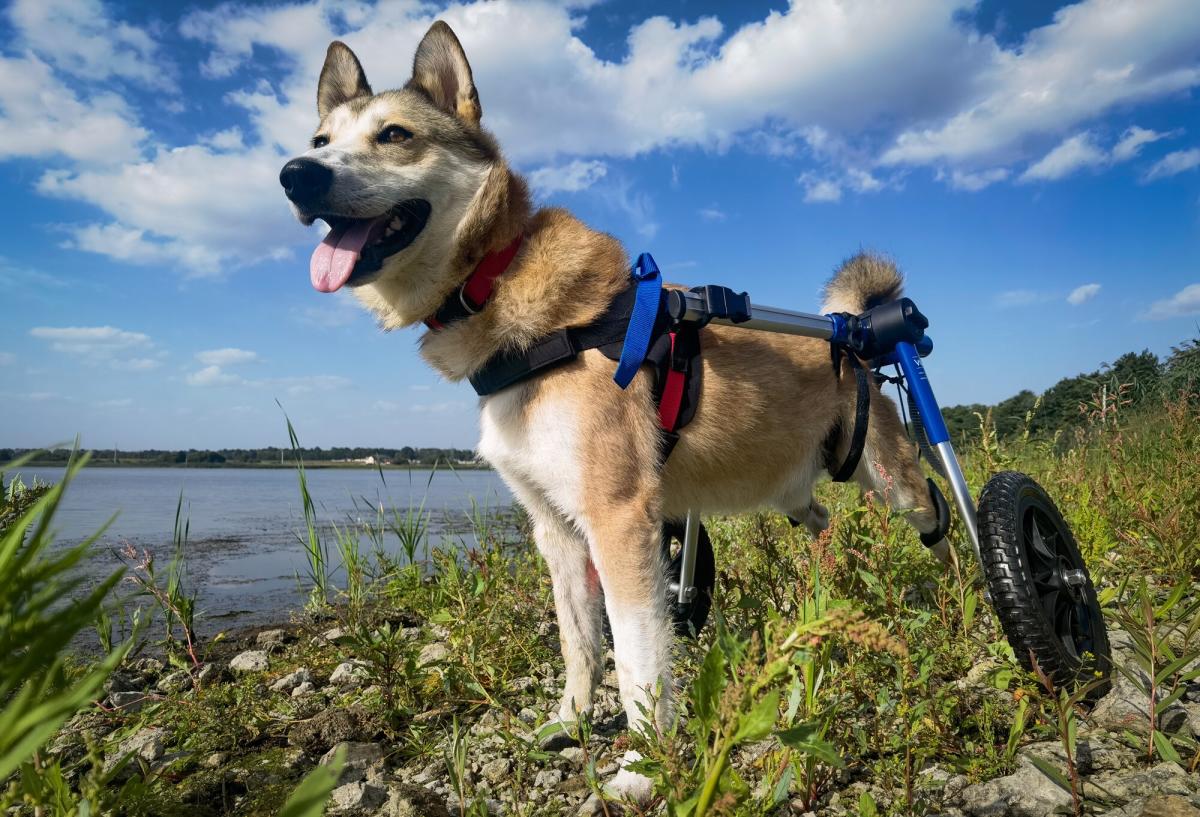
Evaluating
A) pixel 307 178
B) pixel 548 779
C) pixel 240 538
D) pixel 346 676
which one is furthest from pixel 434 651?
pixel 240 538

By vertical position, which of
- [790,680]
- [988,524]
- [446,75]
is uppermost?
[446,75]

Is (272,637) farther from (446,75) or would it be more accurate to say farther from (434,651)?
(446,75)

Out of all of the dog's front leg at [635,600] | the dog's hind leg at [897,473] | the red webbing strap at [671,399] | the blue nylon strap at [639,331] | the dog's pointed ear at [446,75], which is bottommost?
the dog's front leg at [635,600]

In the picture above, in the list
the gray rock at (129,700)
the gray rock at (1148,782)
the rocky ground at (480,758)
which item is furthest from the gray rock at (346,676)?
the gray rock at (1148,782)

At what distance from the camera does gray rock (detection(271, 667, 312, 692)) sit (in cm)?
320

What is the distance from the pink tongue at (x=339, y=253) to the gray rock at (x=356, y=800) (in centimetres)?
185

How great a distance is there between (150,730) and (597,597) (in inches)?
76.8

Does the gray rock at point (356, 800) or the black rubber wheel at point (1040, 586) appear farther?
the black rubber wheel at point (1040, 586)

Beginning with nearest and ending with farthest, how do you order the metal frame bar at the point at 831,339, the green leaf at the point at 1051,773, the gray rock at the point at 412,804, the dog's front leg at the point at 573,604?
the green leaf at the point at 1051,773 < the gray rock at the point at 412,804 < the metal frame bar at the point at 831,339 < the dog's front leg at the point at 573,604

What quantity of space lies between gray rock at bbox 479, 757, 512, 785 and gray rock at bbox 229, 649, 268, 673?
1.85m

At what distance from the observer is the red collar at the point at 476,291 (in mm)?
2766

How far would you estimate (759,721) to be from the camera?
3.34 feet

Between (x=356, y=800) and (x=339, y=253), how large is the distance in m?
2.10

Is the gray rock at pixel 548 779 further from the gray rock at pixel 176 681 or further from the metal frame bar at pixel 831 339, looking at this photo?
the gray rock at pixel 176 681
